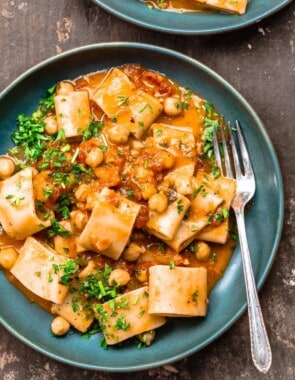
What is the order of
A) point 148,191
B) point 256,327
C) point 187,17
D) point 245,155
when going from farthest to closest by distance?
point 187,17 → point 245,155 → point 148,191 → point 256,327

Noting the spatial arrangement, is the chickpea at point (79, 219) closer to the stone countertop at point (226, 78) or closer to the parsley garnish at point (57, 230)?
the parsley garnish at point (57, 230)

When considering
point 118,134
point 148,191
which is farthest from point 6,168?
point 148,191

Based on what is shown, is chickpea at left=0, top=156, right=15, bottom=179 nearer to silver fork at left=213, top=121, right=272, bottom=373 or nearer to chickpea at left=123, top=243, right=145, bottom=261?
chickpea at left=123, top=243, right=145, bottom=261

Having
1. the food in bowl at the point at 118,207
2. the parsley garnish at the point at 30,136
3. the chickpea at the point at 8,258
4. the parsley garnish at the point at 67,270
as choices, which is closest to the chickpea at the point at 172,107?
the food in bowl at the point at 118,207

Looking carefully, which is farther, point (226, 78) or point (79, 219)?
point (226, 78)

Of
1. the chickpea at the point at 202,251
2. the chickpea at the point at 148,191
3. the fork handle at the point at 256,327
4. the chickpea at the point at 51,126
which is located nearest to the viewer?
the fork handle at the point at 256,327

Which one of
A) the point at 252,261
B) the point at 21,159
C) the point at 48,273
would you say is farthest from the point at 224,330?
the point at 21,159

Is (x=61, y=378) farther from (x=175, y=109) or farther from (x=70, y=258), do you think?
(x=175, y=109)

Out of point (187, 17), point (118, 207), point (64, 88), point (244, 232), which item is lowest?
point (244, 232)

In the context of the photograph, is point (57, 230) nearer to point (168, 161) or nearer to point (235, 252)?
point (168, 161)
